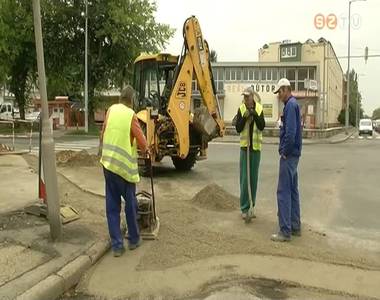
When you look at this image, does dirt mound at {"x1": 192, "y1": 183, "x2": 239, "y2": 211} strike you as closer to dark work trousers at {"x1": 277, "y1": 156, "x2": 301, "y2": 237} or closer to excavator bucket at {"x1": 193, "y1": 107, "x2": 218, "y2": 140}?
dark work trousers at {"x1": 277, "y1": 156, "x2": 301, "y2": 237}

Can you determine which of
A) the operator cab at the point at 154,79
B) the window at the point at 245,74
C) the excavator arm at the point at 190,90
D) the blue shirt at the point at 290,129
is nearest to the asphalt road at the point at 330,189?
the excavator arm at the point at 190,90

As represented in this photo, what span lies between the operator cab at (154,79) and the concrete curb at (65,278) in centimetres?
868

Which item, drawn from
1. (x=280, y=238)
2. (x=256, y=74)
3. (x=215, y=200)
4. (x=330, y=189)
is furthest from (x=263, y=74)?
(x=280, y=238)

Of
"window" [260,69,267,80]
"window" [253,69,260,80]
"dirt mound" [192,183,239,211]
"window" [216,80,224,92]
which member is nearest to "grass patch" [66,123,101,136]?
"window" [216,80,224,92]

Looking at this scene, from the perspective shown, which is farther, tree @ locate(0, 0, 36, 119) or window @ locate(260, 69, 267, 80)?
window @ locate(260, 69, 267, 80)

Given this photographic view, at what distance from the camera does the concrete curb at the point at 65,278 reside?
5371 millimetres

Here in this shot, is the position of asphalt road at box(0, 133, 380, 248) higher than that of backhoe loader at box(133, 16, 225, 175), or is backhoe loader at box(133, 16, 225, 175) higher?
backhoe loader at box(133, 16, 225, 175)

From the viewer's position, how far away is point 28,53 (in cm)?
4209

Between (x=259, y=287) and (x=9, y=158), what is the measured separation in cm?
1225

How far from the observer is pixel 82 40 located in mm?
44312

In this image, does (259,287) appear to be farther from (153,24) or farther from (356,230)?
(153,24)

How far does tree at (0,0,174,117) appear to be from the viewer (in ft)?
136

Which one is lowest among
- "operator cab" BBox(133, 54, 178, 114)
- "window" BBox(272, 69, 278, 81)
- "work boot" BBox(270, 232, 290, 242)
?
"work boot" BBox(270, 232, 290, 242)

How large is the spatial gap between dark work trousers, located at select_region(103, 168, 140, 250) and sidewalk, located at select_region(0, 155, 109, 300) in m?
0.24
